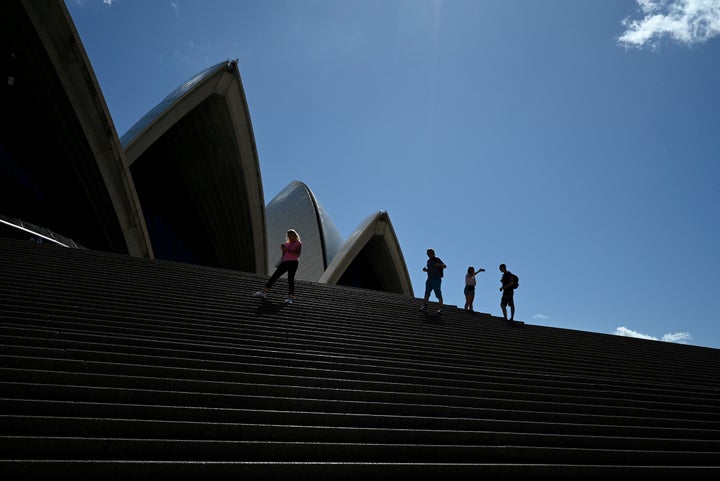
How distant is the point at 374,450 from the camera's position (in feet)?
7.54

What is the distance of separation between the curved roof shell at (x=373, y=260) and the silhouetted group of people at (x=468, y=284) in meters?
9.98

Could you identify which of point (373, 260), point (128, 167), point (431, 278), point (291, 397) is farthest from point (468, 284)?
point (373, 260)

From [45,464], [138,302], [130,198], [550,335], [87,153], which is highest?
[87,153]

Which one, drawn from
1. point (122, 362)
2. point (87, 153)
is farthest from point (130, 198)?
point (122, 362)

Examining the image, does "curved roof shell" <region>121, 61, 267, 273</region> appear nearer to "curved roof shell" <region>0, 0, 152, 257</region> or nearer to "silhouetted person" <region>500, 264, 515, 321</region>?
"curved roof shell" <region>0, 0, 152, 257</region>

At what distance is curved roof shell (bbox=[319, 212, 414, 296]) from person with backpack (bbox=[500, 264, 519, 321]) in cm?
1051

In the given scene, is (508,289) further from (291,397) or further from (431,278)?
(291,397)

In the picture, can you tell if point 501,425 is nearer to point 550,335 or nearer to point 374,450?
point 374,450

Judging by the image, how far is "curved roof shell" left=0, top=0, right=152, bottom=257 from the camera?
10.6m

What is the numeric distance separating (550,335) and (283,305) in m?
4.42

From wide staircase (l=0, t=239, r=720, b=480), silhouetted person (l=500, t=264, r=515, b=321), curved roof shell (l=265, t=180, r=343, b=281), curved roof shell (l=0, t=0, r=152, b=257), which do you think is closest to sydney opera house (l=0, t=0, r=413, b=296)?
curved roof shell (l=0, t=0, r=152, b=257)

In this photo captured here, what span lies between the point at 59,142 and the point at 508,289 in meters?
12.1

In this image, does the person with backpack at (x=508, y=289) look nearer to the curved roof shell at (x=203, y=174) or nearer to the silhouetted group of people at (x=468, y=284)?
the silhouetted group of people at (x=468, y=284)

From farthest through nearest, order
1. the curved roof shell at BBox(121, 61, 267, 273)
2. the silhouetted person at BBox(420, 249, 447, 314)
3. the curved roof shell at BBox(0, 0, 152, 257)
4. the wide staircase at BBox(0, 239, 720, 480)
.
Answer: the curved roof shell at BBox(121, 61, 267, 273), the curved roof shell at BBox(0, 0, 152, 257), the silhouetted person at BBox(420, 249, 447, 314), the wide staircase at BBox(0, 239, 720, 480)
